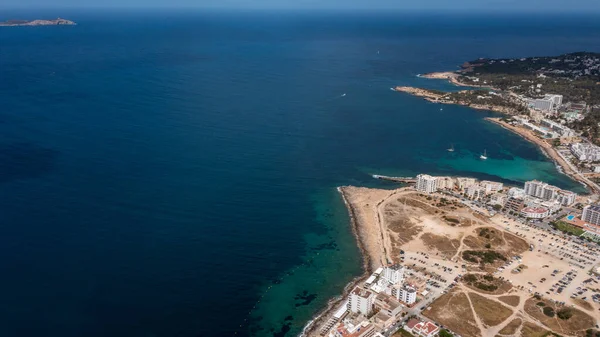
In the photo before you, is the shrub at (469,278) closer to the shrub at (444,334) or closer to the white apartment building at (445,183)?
the shrub at (444,334)

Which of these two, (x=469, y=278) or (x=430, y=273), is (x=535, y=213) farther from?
(x=430, y=273)

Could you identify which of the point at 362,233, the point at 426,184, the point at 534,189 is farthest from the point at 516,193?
the point at 362,233

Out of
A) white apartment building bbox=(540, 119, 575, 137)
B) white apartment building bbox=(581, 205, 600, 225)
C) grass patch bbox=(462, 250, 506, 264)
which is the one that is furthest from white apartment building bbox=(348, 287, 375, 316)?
white apartment building bbox=(540, 119, 575, 137)

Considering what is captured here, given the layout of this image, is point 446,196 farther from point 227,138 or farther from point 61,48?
point 61,48

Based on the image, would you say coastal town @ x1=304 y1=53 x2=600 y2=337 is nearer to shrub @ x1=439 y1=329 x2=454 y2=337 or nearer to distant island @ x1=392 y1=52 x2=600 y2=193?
shrub @ x1=439 y1=329 x2=454 y2=337

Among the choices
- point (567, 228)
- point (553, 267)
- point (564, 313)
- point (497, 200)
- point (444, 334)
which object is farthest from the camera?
point (497, 200)

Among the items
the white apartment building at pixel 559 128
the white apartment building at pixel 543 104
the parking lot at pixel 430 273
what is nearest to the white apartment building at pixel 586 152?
the white apartment building at pixel 559 128

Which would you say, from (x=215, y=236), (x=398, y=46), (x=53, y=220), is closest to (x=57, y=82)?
(x=53, y=220)
